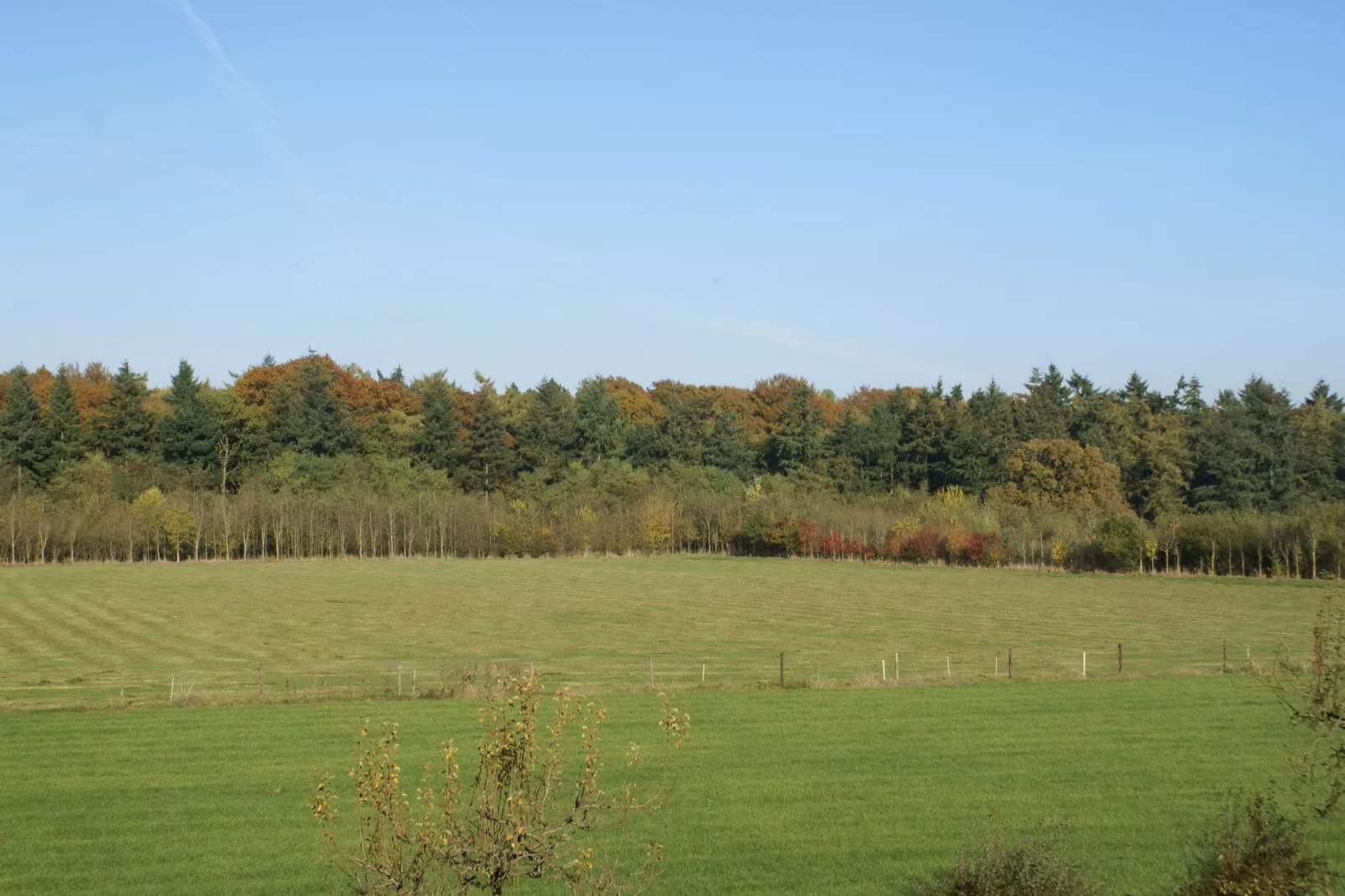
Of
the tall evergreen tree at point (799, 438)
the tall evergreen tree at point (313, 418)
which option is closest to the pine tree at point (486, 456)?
the tall evergreen tree at point (313, 418)

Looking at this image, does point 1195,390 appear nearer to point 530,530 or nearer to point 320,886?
point 530,530

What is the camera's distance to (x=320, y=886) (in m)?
14.6

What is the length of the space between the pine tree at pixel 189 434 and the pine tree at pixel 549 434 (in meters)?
31.6

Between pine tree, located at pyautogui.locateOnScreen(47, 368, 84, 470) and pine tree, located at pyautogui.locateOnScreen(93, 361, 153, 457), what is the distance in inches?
96.1

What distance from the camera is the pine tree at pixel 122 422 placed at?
10588cm

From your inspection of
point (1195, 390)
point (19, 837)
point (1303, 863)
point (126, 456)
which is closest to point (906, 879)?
point (1303, 863)

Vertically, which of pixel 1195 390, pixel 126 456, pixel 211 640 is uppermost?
pixel 1195 390

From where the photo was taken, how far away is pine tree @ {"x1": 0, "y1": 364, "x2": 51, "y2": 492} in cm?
9894

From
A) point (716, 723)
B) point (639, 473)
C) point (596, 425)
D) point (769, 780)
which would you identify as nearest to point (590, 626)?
point (716, 723)

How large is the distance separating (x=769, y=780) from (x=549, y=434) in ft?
333

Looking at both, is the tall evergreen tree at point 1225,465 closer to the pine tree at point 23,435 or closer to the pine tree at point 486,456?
the pine tree at point 486,456

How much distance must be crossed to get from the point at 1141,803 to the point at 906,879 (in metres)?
6.00

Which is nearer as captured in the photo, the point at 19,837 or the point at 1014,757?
the point at 19,837

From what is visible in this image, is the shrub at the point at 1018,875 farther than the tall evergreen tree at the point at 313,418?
No
